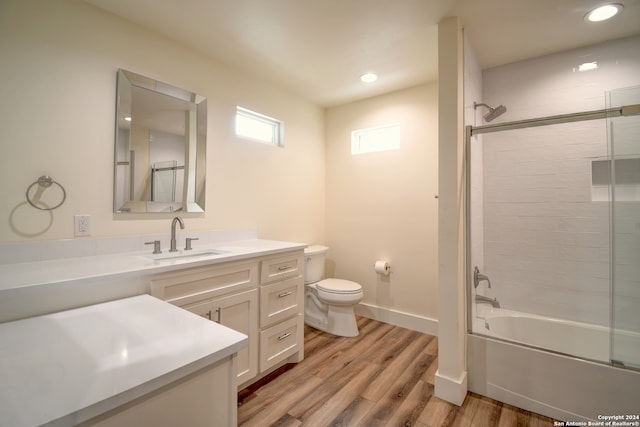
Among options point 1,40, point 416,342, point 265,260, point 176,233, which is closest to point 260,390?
point 265,260

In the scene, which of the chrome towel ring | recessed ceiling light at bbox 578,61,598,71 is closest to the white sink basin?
the chrome towel ring

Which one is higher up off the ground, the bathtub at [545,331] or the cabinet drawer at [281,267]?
the cabinet drawer at [281,267]

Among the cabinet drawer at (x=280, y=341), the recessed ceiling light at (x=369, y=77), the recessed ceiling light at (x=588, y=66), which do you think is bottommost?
the cabinet drawer at (x=280, y=341)

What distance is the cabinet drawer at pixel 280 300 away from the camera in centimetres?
191

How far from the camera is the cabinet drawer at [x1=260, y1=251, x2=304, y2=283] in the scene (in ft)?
6.29

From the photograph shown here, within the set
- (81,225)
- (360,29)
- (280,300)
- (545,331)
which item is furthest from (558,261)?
(81,225)

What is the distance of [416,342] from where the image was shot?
2506mm

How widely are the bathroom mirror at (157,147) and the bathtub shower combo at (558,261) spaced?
201cm

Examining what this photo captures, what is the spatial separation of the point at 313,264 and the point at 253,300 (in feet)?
3.56

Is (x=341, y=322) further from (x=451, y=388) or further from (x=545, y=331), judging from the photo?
(x=545, y=331)

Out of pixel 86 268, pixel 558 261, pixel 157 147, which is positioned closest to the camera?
pixel 86 268

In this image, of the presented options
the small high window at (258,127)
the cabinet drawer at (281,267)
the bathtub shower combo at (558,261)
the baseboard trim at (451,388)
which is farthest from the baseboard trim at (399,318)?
the small high window at (258,127)

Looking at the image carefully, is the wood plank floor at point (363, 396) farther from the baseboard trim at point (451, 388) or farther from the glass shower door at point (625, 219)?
the glass shower door at point (625, 219)

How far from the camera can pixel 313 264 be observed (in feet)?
9.37
